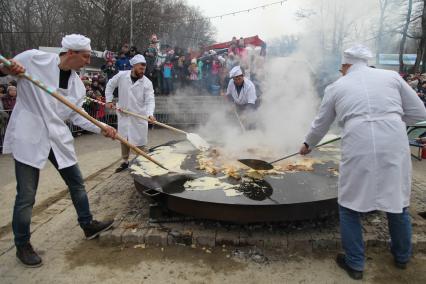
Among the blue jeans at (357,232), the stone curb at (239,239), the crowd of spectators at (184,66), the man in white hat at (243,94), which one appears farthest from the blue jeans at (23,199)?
the crowd of spectators at (184,66)

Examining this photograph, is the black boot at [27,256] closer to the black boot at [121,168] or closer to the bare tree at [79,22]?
the black boot at [121,168]

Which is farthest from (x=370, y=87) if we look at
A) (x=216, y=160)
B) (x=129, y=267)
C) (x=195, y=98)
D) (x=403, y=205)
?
(x=195, y=98)

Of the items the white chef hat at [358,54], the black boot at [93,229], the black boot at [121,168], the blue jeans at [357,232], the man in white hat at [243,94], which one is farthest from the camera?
the man in white hat at [243,94]

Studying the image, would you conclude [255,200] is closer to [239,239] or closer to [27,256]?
[239,239]

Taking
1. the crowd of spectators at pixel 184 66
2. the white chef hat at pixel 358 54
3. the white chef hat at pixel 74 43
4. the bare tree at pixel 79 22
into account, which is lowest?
the white chef hat at pixel 358 54

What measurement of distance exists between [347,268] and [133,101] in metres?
4.64

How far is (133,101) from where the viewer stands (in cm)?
643

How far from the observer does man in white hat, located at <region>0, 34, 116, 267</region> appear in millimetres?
3189

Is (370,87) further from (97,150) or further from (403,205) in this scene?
(97,150)

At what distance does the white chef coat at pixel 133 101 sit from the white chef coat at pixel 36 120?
118 inches

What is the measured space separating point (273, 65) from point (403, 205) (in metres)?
7.65

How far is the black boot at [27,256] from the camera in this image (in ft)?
10.8

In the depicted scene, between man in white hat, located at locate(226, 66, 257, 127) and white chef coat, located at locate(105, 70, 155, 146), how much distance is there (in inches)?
76.3

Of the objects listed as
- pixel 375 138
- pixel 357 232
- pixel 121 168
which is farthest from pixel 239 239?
pixel 121 168
